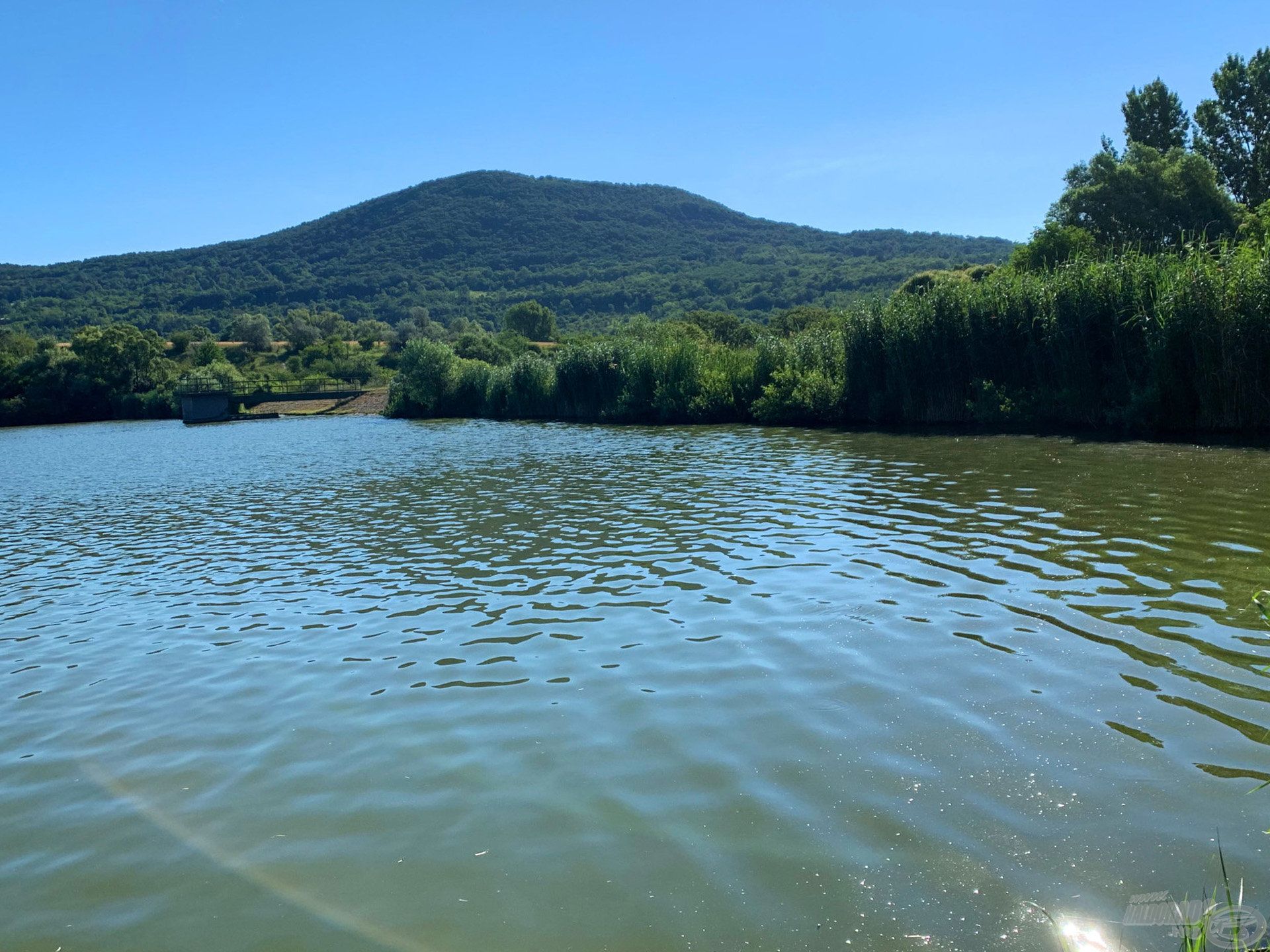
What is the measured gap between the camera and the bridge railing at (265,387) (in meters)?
79.2

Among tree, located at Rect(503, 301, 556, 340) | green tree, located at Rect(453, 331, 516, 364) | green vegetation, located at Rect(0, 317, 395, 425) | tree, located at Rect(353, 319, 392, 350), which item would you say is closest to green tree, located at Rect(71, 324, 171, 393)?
green vegetation, located at Rect(0, 317, 395, 425)

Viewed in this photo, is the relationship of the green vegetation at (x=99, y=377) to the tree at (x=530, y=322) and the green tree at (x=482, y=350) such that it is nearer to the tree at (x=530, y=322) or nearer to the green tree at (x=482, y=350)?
the green tree at (x=482, y=350)

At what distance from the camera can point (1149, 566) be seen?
9.98 meters

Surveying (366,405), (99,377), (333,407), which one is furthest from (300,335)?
(366,405)

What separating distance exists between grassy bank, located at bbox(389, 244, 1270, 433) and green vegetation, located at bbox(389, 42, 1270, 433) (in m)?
0.05

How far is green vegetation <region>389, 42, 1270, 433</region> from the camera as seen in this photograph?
22.5m

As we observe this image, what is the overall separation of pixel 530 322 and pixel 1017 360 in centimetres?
12446

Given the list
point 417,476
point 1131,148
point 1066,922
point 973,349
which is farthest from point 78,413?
point 1066,922

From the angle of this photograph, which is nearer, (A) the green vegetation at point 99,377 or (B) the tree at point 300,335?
(A) the green vegetation at point 99,377

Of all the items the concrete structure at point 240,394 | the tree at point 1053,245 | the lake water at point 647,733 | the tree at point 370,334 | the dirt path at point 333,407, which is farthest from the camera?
the tree at point 370,334

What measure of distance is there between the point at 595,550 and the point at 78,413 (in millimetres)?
91608

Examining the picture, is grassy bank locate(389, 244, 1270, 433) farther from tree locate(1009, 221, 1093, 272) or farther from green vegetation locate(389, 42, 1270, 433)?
tree locate(1009, 221, 1093, 272)

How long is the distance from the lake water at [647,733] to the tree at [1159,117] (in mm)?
65078

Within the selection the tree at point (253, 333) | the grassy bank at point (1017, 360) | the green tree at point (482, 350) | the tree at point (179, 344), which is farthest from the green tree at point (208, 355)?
the grassy bank at point (1017, 360)
